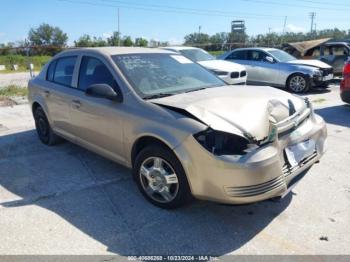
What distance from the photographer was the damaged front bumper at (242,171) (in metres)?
2.91

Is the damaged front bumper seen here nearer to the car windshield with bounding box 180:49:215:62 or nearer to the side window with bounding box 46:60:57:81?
the side window with bounding box 46:60:57:81

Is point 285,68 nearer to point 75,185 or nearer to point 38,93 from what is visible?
point 38,93

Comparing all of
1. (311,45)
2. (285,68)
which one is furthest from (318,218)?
(311,45)

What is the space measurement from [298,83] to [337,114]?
3.61 meters

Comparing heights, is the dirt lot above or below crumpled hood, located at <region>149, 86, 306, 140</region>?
below

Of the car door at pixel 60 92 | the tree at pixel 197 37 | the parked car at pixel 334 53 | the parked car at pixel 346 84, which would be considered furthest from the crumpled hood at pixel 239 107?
the tree at pixel 197 37

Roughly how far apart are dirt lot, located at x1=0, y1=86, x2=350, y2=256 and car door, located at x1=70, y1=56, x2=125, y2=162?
471 mm

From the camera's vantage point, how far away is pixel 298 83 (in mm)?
11281

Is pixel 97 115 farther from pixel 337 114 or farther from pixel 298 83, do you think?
pixel 298 83

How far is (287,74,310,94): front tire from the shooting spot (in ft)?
36.3

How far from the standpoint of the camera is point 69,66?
194 inches

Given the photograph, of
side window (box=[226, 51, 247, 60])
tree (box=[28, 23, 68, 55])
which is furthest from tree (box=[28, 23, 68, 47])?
side window (box=[226, 51, 247, 60])

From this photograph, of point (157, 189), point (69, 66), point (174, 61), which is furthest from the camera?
point (69, 66)

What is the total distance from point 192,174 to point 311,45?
14.7 meters
